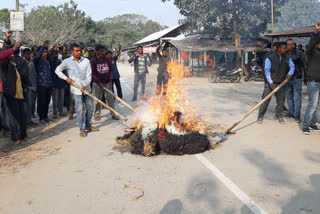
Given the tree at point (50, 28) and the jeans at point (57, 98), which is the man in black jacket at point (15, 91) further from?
the tree at point (50, 28)

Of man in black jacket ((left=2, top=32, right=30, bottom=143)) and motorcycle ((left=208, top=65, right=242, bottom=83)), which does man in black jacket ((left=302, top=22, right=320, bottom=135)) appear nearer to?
man in black jacket ((left=2, top=32, right=30, bottom=143))

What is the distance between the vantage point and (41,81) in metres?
7.32

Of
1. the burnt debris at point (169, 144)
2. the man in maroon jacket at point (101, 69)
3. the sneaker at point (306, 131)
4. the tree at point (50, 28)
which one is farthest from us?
the tree at point (50, 28)

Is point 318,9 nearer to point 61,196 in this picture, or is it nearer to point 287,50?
point 287,50

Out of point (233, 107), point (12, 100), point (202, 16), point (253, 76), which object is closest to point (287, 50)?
point (233, 107)

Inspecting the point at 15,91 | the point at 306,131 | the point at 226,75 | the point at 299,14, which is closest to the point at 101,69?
the point at 15,91

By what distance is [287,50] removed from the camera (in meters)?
6.72

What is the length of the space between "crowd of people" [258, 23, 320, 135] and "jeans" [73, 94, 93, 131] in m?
4.32

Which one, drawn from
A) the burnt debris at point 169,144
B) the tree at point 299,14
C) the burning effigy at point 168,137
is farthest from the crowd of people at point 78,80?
the tree at point 299,14

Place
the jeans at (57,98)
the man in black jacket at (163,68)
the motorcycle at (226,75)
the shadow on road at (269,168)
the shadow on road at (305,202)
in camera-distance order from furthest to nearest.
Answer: the motorcycle at (226,75)
the man in black jacket at (163,68)
the jeans at (57,98)
the shadow on road at (269,168)
the shadow on road at (305,202)

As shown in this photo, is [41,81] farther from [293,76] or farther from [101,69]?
[293,76]

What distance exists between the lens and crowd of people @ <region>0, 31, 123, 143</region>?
557cm

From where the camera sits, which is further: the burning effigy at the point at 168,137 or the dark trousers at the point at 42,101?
the dark trousers at the point at 42,101

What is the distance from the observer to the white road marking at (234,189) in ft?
10.0
